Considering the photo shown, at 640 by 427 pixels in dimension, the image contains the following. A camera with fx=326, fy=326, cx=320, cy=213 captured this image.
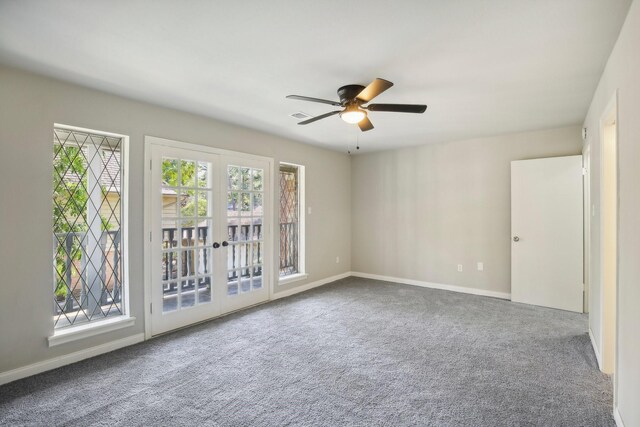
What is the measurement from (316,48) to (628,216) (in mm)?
2154

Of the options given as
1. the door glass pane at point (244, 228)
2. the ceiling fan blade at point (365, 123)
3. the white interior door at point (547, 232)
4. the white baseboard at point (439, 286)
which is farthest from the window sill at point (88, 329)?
the white interior door at point (547, 232)

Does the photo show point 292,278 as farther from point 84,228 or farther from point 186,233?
point 84,228

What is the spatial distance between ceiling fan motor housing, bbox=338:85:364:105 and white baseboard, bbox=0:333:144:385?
10.2 feet

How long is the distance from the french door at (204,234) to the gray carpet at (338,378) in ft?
1.16

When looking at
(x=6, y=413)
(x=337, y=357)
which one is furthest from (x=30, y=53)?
(x=337, y=357)

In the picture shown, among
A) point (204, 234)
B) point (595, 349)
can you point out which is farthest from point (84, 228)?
point (595, 349)

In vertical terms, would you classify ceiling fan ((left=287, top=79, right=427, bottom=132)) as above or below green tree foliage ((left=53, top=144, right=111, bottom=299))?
above

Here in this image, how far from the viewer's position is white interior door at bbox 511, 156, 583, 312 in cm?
427

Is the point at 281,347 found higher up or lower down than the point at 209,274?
lower down

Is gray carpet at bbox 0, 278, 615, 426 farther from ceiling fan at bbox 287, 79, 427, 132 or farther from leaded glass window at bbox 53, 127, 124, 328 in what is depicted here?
ceiling fan at bbox 287, 79, 427, 132

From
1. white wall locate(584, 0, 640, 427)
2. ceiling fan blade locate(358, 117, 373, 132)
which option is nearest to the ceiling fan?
ceiling fan blade locate(358, 117, 373, 132)

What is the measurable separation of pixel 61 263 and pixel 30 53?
2.22 meters

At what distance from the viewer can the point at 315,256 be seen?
18.6 ft

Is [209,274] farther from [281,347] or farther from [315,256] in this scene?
[315,256]
